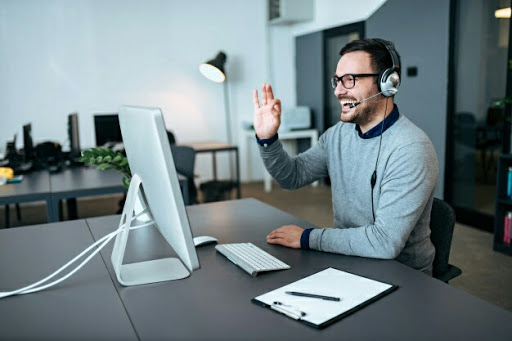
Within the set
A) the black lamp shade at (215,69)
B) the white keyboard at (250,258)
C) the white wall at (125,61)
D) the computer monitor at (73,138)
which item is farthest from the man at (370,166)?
the white wall at (125,61)

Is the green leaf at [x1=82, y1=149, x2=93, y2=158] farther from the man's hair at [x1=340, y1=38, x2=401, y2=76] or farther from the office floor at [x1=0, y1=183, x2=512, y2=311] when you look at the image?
the office floor at [x1=0, y1=183, x2=512, y2=311]

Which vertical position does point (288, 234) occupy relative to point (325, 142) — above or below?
below

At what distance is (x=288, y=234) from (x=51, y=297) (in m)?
0.72

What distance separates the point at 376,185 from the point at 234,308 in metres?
A: 0.74

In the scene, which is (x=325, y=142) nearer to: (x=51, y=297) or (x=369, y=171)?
(x=369, y=171)

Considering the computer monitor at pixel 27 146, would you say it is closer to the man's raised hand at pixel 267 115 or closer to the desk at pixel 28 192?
the desk at pixel 28 192

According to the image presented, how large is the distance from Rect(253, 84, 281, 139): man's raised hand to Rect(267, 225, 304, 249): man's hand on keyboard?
36cm

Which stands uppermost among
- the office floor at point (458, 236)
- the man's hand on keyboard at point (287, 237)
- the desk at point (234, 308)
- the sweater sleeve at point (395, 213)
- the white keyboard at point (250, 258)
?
the sweater sleeve at point (395, 213)

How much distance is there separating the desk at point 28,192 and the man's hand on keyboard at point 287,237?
1.71 m

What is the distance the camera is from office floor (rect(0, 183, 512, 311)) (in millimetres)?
2957

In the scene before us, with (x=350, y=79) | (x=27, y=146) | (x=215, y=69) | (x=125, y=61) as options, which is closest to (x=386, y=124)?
(x=350, y=79)

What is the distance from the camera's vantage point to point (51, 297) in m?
1.26

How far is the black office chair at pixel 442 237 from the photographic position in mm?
1678

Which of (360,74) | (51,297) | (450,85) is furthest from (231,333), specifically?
(450,85)
